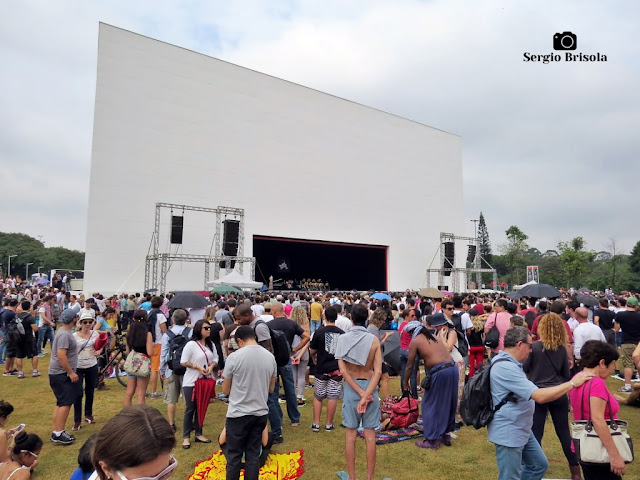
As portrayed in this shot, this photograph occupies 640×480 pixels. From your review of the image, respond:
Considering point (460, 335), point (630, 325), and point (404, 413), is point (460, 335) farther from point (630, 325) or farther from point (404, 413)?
point (630, 325)

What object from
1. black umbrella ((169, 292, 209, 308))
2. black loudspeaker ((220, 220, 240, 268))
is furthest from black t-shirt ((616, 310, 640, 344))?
black loudspeaker ((220, 220, 240, 268))

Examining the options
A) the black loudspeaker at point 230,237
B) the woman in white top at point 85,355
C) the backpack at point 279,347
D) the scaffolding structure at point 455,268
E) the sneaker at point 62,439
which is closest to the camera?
the backpack at point 279,347

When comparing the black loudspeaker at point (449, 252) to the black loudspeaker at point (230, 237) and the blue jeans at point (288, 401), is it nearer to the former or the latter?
the black loudspeaker at point (230, 237)

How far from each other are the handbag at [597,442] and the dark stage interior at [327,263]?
24994 mm

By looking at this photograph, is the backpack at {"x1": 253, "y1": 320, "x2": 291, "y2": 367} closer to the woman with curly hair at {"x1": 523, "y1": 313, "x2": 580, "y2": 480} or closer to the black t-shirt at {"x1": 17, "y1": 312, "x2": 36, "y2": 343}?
the woman with curly hair at {"x1": 523, "y1": 313, "x2": 580, "y2": 480}

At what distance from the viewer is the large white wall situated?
67.9ft

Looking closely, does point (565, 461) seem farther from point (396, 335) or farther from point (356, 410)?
point (396, 335)

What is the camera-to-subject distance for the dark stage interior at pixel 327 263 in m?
29.6

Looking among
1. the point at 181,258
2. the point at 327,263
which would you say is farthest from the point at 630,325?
the point at 327,263

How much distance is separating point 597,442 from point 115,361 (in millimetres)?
8667

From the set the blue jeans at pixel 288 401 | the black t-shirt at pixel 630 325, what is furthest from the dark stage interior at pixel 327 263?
the blue jeans at pixel 288 401

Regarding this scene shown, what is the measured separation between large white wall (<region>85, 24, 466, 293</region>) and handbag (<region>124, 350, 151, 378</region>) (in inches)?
631

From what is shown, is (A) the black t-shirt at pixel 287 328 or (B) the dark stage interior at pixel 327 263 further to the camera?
(B) the dark stage interior at pixel 327 263

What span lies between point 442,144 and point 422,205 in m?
5.62
